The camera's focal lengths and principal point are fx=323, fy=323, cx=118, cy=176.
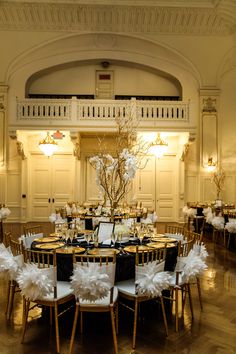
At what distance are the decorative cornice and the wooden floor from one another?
910 centimetres

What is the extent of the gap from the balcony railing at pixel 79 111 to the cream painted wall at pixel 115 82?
197cm

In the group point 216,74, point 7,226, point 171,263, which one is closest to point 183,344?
point 171,263

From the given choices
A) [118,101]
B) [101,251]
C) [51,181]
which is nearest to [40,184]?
[51,181]

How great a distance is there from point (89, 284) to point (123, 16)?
32.9 feet

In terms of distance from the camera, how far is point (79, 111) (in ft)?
34.2

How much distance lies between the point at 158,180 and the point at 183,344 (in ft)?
29.4

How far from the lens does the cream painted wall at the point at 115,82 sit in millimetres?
12289

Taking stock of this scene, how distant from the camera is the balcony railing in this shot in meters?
10.4

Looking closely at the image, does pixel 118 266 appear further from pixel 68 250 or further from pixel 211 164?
pixel 211 164

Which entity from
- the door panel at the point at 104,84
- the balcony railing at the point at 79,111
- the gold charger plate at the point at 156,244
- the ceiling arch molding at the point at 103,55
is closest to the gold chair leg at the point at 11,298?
the gold charger plate at the point at 156,244

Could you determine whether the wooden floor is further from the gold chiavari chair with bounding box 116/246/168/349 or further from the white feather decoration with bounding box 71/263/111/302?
the white feather decoration with bounding box 71/263/111/302

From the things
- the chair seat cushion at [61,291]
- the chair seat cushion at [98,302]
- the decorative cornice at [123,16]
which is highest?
the decorative cornice at [123,16]

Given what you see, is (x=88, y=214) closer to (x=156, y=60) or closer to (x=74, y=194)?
(x=74, y=194)

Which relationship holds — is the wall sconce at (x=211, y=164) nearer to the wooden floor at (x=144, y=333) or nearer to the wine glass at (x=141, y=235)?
the wine glass at (x=141, y=235)
